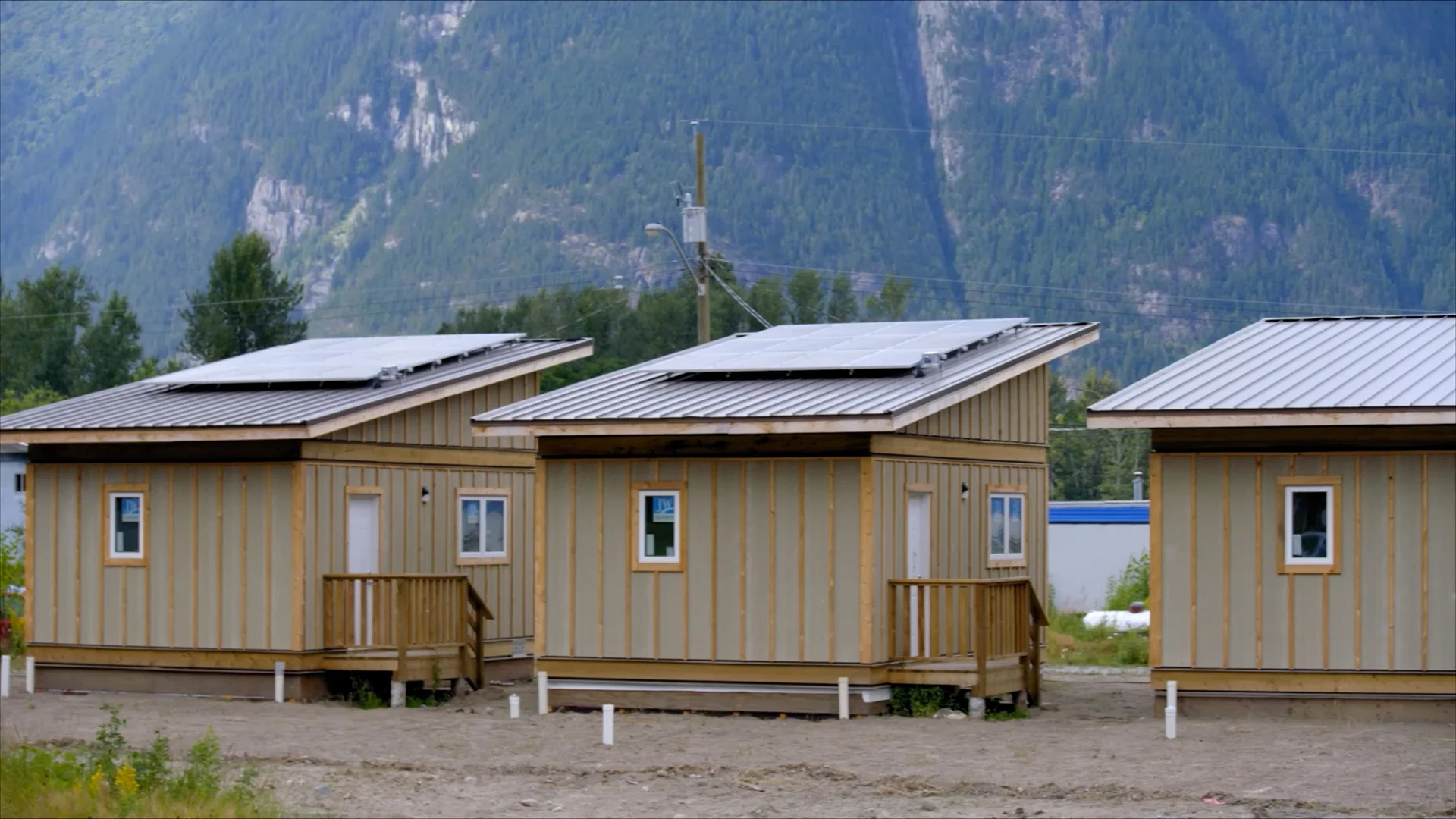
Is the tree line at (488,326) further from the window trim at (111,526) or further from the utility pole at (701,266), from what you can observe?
the window trim at (111,526)

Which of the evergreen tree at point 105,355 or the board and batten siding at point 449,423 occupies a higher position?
the evergreen tree at point 105,355

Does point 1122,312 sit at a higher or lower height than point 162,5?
lower

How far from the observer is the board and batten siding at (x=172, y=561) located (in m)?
22.0

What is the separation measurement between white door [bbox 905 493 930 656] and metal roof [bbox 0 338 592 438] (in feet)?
20.0

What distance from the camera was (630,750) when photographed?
17.7 meters

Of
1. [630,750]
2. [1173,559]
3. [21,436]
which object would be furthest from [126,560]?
[1173,559]

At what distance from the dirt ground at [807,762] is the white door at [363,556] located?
3.67 feet

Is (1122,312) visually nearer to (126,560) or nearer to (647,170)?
(647,170)

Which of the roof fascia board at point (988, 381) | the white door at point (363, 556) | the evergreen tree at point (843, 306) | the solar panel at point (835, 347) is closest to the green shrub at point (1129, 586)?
the solar panel at point (835, 347)

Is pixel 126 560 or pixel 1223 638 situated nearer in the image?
pixel 1223 638

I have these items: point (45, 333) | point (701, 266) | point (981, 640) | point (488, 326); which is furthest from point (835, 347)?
point (45, 333)

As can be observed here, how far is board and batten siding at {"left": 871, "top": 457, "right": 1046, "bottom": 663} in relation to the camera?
1958cm

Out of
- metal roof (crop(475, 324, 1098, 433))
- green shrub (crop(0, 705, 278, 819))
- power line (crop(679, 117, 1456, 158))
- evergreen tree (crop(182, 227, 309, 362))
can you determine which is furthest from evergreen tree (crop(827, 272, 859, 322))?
green shrub (crop(0, 705, 278, 819))

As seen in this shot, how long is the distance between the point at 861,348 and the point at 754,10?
123 meters
